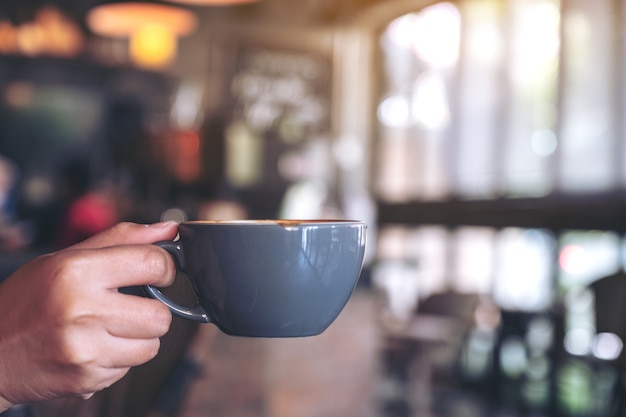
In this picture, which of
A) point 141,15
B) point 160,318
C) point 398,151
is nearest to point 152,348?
point 160,318

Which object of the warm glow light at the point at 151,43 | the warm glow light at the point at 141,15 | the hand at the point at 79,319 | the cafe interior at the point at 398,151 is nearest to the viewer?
the hand at the point at 79,319

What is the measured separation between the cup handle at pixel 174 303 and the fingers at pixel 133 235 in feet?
0.05

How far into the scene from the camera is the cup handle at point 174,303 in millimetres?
515

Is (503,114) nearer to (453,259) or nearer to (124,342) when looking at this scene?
(453,259)

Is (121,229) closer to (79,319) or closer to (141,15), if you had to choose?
(79,319)

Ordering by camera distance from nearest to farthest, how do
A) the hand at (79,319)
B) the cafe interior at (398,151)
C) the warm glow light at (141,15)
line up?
1. the hand at (79,319)
2. the cafe interior at (398,151)
3. the warm glow light at (141,15)

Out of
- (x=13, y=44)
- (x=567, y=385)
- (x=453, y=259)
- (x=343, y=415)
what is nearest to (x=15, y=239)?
(x=13, y=44)

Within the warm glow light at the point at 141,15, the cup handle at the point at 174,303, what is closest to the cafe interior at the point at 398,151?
the warm glow light at the point at 141,15

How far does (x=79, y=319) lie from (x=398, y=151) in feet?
22.3

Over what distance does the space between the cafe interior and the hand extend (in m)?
1.59

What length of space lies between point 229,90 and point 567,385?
389 centimetres

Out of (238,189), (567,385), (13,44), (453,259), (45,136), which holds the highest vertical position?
(13,44)

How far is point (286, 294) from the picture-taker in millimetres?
513

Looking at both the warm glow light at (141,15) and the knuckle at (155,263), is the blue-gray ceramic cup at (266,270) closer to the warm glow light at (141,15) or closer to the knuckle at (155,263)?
the knuckle at (155,263)
